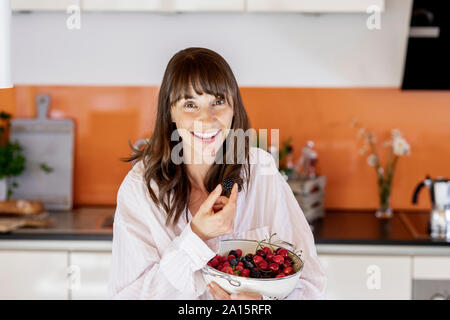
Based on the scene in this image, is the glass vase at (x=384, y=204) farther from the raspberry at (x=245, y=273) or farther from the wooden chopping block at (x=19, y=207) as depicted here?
the raspberry at (x=245, y=273)

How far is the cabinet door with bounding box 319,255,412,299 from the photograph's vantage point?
2.00 metres

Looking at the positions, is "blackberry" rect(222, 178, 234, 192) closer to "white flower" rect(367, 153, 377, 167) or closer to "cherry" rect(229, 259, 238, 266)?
"cherry" rect(229, 259, 238, 266)

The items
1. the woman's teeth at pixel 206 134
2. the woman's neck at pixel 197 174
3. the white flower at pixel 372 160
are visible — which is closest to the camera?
the woman's teeth at pixel 206 134

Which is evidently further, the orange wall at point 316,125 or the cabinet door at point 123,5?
the orange wall at point 316,125

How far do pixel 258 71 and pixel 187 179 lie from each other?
124cm

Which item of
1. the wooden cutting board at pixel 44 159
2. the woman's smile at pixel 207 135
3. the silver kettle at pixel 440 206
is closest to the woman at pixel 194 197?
the woman's smile at pixel 207 135

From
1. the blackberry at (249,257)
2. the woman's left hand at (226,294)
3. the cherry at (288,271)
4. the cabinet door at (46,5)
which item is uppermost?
the cabinet door at (46,5)

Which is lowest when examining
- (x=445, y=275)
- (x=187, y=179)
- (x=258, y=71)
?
(x=445, y=275)

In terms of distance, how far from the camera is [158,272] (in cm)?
105

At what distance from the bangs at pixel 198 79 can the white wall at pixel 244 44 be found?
128cm

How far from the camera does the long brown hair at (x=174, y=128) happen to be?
3.26 ft

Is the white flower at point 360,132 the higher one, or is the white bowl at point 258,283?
the white flower at point 360,132
